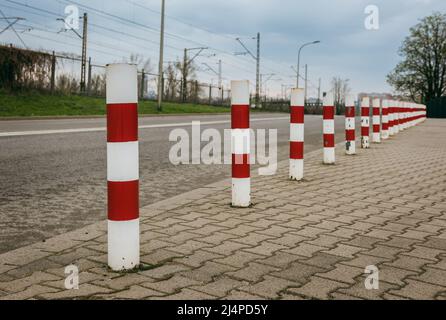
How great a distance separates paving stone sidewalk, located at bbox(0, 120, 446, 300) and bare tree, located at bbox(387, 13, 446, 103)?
60.5 metres

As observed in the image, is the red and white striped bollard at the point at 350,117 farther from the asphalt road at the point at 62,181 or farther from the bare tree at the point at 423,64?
the bare tree at the point at 423,64

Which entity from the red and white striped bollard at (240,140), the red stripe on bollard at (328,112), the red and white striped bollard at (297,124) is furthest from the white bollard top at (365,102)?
the red and white striped bollard at (240,140)

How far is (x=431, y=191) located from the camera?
245 inches

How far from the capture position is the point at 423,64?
6225 cm

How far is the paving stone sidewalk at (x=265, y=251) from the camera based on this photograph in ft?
9.26

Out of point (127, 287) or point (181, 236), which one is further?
point (181, 236)

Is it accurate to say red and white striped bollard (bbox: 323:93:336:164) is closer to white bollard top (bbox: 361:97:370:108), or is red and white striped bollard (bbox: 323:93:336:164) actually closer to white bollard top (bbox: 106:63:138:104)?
white bollard top (bbox: 361:97:370:108)

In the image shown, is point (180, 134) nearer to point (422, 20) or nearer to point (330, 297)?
point (330, 297)

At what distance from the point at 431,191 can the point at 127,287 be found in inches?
Result: 177

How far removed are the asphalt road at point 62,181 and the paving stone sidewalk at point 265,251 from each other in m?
0.39

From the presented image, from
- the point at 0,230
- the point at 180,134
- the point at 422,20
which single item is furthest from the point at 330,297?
the point at 422,20

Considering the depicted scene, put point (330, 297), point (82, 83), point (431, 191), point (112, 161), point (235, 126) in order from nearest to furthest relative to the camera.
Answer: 1. point (330, 297)
2. point (112, 161)
3. point (235, 126)
4. point (431, 191)
5. point (82, 83)

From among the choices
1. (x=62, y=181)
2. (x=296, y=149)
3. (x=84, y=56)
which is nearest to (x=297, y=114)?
(x=296, y=149)

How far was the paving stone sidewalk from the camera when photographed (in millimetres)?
2822
